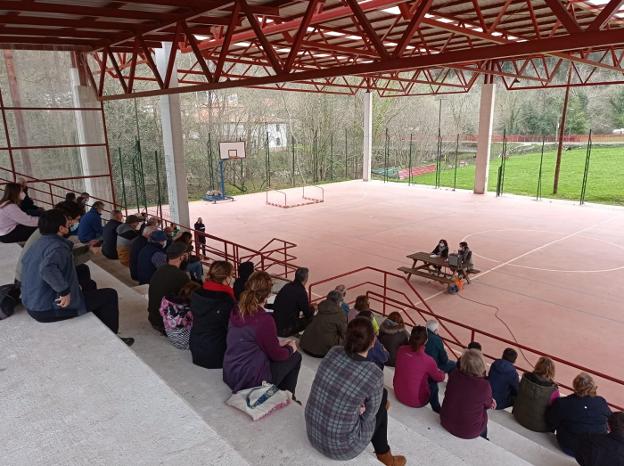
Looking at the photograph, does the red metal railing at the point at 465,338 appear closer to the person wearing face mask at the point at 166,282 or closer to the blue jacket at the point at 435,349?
the blue jacket at the point at 435,349

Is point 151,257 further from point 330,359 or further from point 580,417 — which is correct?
point 580,417

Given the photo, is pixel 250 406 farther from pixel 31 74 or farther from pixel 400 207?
pixel 400 207

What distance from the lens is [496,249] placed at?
14281 millimetres

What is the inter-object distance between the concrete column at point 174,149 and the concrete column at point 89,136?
1823mm

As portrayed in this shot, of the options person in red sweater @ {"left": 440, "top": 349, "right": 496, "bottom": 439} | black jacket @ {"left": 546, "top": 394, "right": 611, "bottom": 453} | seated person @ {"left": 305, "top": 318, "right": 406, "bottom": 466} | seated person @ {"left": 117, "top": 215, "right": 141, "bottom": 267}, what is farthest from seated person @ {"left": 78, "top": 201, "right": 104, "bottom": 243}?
black jacket @ {"left": 546, "top": 394, "right": 611, "bottom": 453}

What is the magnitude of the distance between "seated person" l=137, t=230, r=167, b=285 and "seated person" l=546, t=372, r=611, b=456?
18.1 ft

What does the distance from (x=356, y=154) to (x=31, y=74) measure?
99.7 ft

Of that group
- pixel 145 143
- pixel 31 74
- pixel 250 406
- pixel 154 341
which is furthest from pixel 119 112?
pixel 250 406

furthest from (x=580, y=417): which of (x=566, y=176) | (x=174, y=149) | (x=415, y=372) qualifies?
(x=566, y=176)

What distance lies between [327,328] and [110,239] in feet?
16.8

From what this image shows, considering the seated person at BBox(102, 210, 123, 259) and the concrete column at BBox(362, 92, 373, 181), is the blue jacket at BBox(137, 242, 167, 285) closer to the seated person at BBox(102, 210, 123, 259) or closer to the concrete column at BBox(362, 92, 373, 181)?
the seated person at BBox(102, 210, 123, 259)

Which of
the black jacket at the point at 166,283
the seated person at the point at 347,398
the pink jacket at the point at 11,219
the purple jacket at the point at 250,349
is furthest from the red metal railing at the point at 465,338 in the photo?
the pink jacket at the point at 11,219

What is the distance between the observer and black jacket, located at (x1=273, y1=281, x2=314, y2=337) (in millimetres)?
6105

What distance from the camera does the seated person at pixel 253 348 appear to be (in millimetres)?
3709
